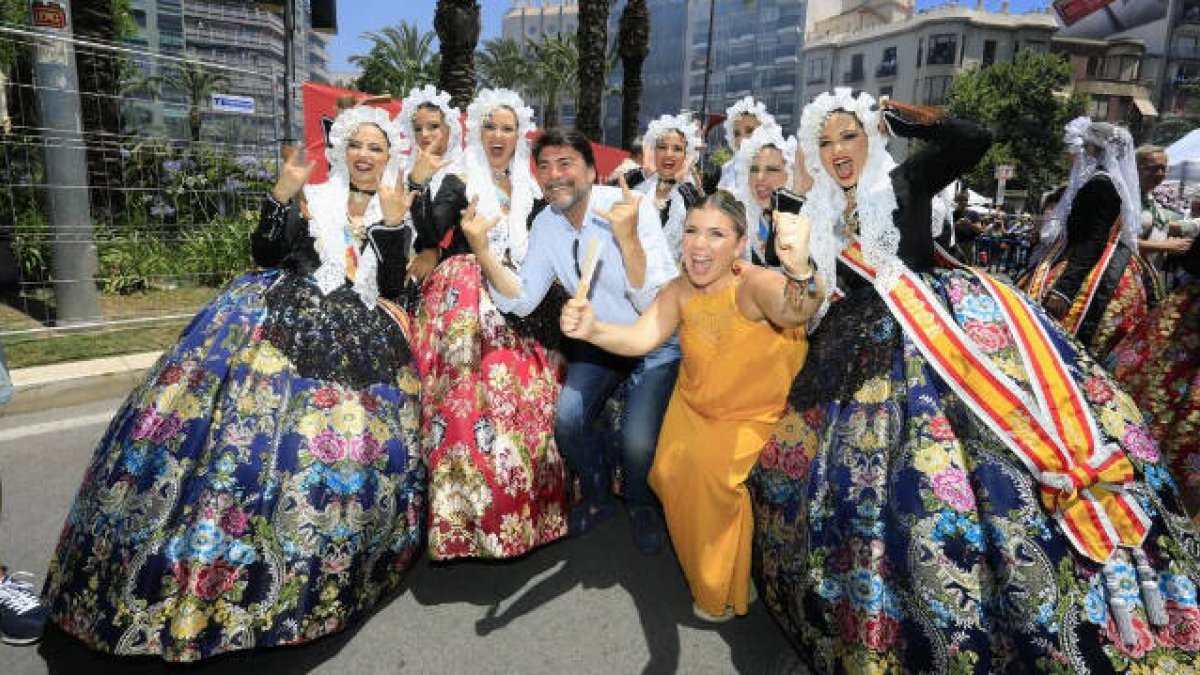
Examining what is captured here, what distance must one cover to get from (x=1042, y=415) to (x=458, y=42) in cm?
1094

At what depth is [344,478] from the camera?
2646 mm

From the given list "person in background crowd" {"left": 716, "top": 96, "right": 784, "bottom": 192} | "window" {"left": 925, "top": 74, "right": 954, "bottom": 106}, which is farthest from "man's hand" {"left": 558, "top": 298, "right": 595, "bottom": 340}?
"window" {"left": 925, "top": 74, "right": 954, "bottom": 106}

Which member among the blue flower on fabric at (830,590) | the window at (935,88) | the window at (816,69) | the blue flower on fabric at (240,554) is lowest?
the blue flower on fabric at (830,590)

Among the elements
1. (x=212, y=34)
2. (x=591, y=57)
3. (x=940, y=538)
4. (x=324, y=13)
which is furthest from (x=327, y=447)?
(x=212, y=34)

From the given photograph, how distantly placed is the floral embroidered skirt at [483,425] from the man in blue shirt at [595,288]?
125mm

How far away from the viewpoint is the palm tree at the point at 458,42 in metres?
11.2

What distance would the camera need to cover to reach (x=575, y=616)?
3.06 metres

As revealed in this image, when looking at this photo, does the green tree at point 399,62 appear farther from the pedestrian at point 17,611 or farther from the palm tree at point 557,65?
the pedestrian at point 17,611

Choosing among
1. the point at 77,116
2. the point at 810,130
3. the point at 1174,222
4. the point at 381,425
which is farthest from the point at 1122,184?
the point at 77,116

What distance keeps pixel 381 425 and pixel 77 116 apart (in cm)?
556

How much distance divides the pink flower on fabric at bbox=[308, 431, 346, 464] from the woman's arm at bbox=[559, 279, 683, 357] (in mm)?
973

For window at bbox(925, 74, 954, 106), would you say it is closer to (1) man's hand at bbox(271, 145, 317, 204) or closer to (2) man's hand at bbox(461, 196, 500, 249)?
(2) man's hand at bbox(461, 196, 500, 249)

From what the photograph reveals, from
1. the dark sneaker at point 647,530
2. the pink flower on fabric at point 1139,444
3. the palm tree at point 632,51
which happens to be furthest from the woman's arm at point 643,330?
the palm tree at point 632,51

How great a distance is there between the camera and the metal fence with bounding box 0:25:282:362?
655cm
